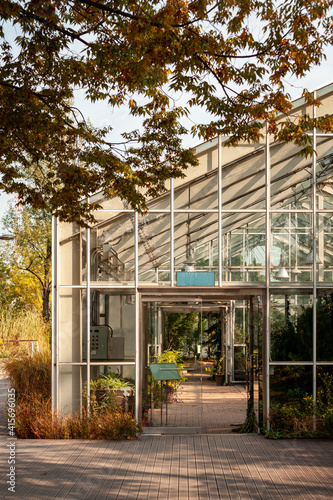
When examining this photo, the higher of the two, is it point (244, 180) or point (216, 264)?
point (244, 180)

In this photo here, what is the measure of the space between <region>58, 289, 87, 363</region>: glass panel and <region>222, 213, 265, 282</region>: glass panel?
258 cm

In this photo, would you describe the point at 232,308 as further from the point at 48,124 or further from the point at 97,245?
the point at 48,124

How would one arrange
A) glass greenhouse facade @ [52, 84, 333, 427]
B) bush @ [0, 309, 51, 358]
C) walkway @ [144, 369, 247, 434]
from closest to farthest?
glass greenhouse facade @ [52, 84, 333, 427], walkway @ [144, 369, 247, 434], bush @ [0, 309, 51, 358]

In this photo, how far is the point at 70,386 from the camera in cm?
1076

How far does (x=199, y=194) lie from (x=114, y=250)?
6.02ft

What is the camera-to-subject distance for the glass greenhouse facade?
35.2 feet

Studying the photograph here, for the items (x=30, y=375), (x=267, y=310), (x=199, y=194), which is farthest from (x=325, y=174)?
(x=30, y=375)

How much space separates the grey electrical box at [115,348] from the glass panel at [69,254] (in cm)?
119

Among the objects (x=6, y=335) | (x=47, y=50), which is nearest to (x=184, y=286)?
(x=47, y=50)

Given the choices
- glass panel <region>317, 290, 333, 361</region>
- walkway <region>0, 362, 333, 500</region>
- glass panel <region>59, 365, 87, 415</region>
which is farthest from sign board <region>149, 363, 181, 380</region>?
glass panel <region>317, 290, 333, 361</region>

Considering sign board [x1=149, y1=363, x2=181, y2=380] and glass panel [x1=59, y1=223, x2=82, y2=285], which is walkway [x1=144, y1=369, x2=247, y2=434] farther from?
glass panel [x1=59, y1=223, x2=82, y2=285]

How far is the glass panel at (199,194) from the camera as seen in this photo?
36.3 ft

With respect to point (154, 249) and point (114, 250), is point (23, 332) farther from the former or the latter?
point (154, 249)

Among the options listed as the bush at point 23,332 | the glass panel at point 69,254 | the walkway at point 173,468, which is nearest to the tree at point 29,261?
the bush at point 23,332
